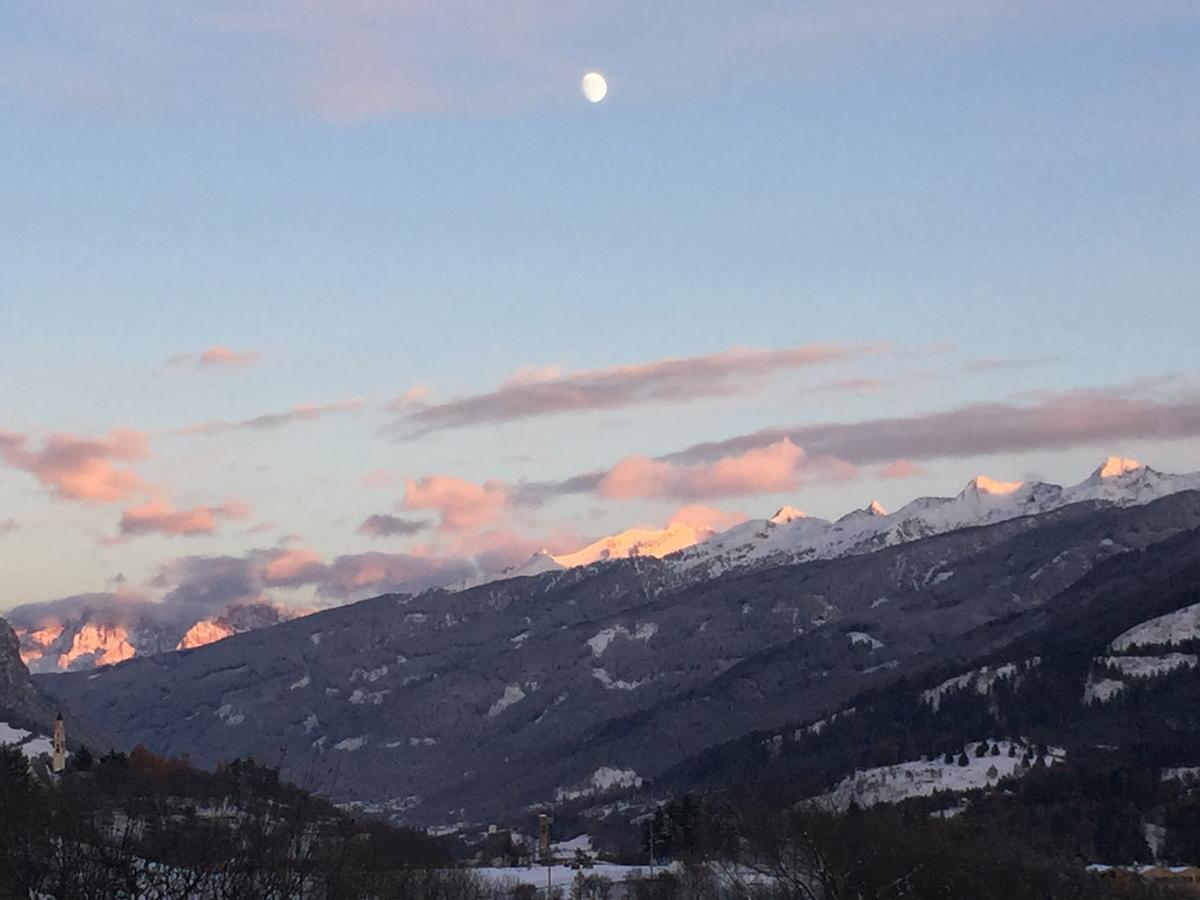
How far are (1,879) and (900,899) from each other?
9135 centimetres

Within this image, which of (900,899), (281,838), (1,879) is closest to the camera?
(1,879)

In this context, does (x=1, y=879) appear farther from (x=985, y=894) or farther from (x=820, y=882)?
(x=985, y=894)

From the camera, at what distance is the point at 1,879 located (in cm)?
12988

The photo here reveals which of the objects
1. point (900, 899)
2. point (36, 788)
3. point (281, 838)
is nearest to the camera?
point (281, 838)

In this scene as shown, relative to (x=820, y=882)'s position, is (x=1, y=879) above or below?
above

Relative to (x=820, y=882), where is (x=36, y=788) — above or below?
above

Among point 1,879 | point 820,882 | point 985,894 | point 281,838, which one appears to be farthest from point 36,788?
point 985,894

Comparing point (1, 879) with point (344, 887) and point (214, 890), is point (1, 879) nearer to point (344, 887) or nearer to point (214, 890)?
point (214, 890)

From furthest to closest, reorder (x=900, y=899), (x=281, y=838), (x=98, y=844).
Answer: (x=900, y=899) < (x=281, y=838) < (x=98, y=844)

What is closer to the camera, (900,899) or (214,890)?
(214,890)

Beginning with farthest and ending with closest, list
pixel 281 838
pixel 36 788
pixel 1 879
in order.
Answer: pixel 36 788 < pixel 281 838 < pixel 1 879

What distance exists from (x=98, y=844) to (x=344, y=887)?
79.7 ft

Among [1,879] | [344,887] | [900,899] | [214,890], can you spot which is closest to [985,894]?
[900,899]

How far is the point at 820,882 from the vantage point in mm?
190750
